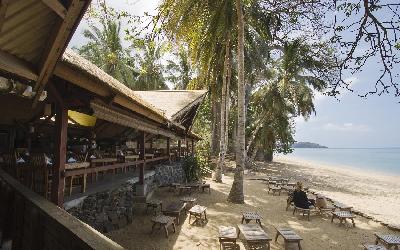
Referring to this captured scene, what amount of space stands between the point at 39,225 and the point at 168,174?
14611 millimetres

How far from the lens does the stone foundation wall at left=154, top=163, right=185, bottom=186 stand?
15.7 meters

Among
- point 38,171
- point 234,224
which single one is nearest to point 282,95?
point 234,224

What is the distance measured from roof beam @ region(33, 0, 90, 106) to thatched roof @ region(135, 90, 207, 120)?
Answer: 10094mm

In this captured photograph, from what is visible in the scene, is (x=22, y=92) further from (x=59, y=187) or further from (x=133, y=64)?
(x=133, y=64)

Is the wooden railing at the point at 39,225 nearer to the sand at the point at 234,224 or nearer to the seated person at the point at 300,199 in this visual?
the sand at the point at 234,224

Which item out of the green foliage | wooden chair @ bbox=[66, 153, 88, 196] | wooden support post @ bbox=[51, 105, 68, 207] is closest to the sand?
wooden chair @ bbox=[66, 153, 88, 196]

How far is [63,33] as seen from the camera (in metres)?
2.97

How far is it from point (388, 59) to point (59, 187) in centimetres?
565

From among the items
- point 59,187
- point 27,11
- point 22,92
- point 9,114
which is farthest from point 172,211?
point 27,11

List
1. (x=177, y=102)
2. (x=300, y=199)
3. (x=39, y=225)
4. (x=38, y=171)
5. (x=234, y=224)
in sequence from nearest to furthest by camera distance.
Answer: (x=39, y=225)
(x=38, y=171)
(x=234, y=224)
(x=300, y=199)
(x=177, y=102)

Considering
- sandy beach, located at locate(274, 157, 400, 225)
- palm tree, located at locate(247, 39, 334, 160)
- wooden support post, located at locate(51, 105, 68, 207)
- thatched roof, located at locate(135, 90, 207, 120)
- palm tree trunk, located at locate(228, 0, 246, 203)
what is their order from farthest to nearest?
palm tree, located at locate(247, 39, 334, 160) → sandy beach, located at locate(274, 157, 400, 225) → thatched roof, located at locate(135, 90, 207, 120) → palm tree trunk, located at locate(228, 0, 246, 203) → wooden support post, located at locate(51, 105, 68, 207)

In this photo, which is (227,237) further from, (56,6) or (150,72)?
(150,72)

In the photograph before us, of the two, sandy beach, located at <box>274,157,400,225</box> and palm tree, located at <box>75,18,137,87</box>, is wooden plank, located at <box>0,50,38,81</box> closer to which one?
sandy beach, located at <box>274,157,400,225</box>

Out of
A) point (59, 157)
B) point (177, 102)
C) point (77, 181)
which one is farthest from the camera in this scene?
point (177, 102)
